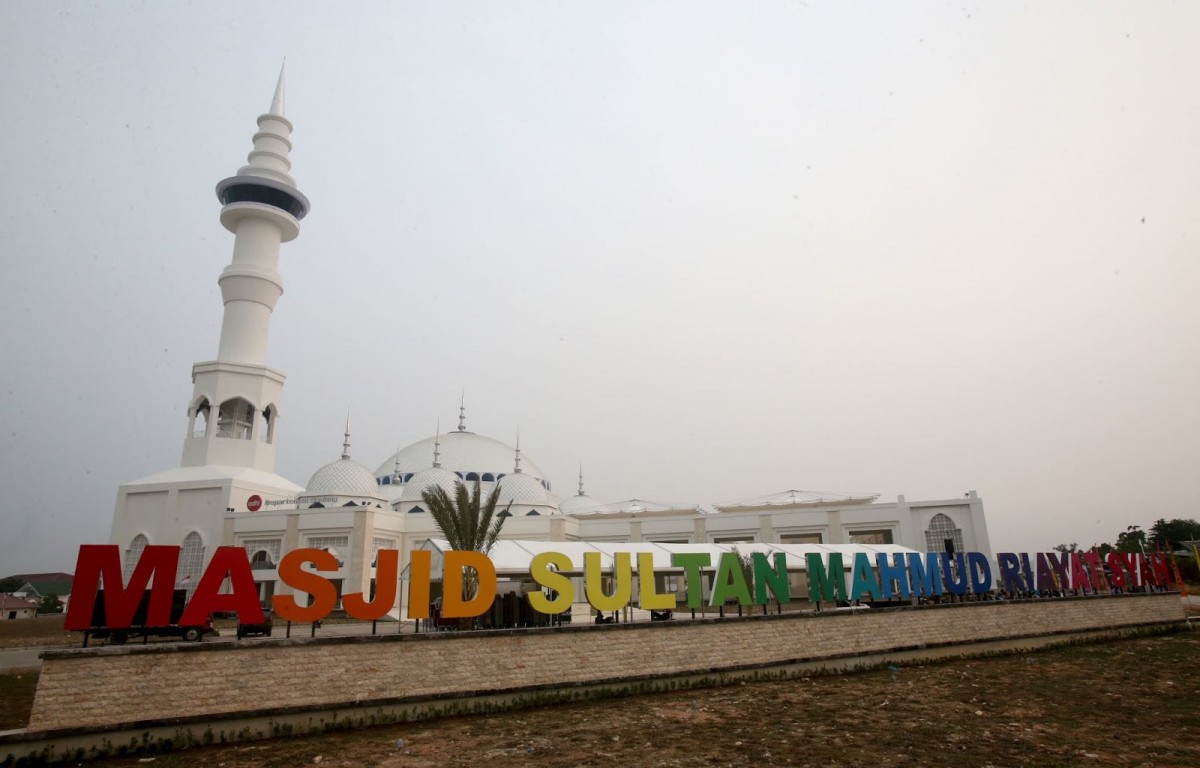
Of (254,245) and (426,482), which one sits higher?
(254,245)

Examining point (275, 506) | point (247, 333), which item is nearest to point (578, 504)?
point (275, 506)

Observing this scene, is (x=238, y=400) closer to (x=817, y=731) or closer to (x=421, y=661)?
(x=421, y=661)

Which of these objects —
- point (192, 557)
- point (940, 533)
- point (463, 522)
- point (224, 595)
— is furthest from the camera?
point (192, 557)

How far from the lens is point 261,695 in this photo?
1128cm

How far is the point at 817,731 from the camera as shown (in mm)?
11234

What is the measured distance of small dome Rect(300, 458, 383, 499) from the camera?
44.2 metres

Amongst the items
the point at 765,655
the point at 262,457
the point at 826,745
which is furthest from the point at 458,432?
the point at 826,745

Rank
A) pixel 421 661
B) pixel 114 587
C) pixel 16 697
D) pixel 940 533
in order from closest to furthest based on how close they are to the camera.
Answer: pixel 114 587, pixel 421 661, pixel 16 697, pixel 940 533

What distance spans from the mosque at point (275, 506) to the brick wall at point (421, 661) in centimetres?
1972

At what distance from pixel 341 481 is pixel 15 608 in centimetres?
3406

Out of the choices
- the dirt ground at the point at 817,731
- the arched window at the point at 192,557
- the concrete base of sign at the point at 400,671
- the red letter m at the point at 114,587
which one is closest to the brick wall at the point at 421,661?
the concrete base of sign at the point at 400,671

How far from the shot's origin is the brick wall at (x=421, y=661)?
33.9 feet

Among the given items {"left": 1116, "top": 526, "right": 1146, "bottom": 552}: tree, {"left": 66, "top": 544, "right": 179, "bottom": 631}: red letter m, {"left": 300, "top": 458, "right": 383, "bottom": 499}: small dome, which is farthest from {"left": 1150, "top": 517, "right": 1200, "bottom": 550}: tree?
{"left": 66, "top": 544, "right": 179, "bottom": 631}: red letter m

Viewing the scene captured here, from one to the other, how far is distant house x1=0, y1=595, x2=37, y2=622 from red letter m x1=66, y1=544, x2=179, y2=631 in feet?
190
